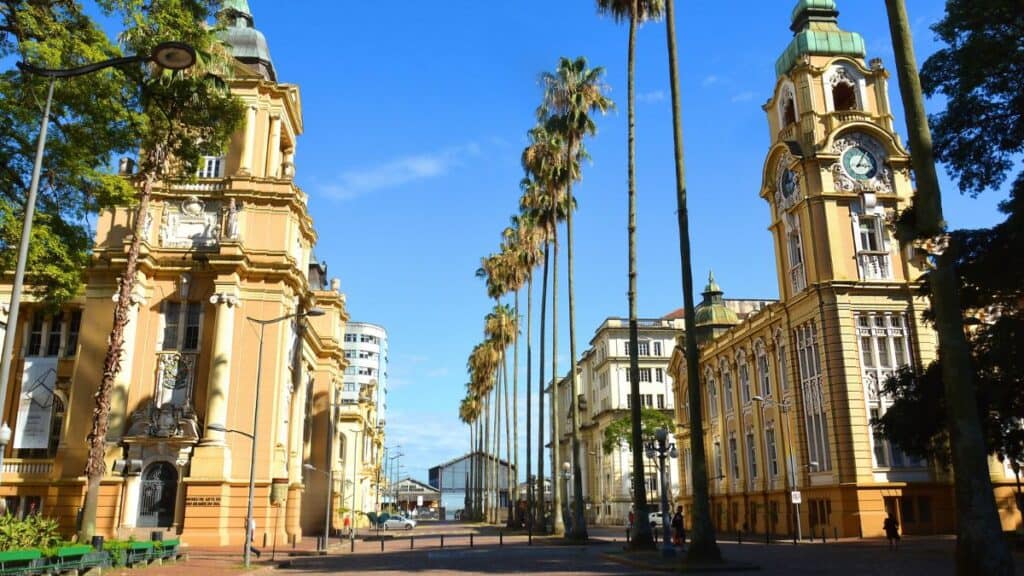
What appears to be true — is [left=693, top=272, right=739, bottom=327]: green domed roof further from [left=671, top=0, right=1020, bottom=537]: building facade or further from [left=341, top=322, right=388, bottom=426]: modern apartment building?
[left=341, top=322, right=388, bottom=426]: modern apartment building

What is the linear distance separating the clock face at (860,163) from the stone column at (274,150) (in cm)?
3090

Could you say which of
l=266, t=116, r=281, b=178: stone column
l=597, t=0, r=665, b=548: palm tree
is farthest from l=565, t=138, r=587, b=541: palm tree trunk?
l=266, t=116, r=281, b=178: stone column

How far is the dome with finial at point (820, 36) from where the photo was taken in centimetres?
4416

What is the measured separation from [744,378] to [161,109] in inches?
1583

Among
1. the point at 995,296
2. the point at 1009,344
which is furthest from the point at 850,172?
the point at 1009,344

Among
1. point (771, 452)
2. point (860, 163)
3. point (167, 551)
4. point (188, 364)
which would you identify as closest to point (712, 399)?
point (771, 452)

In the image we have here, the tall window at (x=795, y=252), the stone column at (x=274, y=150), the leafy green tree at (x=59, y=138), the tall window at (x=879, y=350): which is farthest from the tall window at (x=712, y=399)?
the leafy green tree at (x=59, y=138)

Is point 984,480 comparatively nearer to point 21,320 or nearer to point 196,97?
point 196,97

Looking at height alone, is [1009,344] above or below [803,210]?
below

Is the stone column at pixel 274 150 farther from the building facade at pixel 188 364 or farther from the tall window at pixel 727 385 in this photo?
the tall window at pixel 727 385

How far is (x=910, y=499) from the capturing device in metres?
37.3

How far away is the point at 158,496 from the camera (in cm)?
3553

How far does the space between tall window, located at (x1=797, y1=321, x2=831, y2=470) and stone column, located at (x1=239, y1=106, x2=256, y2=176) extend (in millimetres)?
30910

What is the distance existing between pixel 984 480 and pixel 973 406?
1.24 meters
